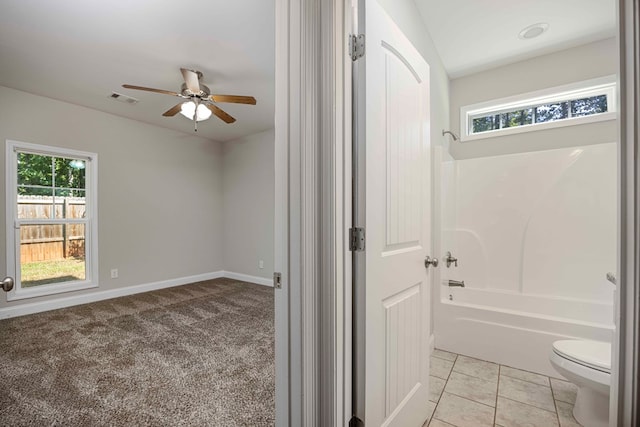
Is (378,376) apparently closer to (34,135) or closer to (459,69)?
(459,69)

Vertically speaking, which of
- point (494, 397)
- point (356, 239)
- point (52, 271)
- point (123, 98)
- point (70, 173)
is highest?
point (123, 98)

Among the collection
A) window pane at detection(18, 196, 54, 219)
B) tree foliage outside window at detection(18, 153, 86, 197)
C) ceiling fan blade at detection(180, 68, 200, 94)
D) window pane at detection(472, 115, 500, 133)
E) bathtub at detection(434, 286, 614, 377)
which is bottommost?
bathtub at detection(434, 286, 614, 377)

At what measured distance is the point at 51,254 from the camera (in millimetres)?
3682

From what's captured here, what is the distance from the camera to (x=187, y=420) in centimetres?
166

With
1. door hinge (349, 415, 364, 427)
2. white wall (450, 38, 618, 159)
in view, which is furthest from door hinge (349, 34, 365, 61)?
white wall (450, 38, 618, 159)

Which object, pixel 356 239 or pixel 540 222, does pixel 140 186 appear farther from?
pixel 540 222

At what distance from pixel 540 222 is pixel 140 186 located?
5.14 m

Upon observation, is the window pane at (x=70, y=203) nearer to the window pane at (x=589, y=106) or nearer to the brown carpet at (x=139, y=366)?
the brown carpet at (x=139, y=366)

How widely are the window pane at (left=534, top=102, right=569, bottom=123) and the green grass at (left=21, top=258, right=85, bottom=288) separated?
5856mm

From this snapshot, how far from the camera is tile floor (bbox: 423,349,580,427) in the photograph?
5.47 ft

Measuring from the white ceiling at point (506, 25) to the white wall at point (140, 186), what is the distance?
13.5 ft

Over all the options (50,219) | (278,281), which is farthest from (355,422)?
(50,219)

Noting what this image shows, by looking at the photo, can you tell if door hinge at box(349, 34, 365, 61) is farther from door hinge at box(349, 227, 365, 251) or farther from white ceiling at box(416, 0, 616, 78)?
white ceiling at box(416, 0, 616, 78)

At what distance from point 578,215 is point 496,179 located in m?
0.75
